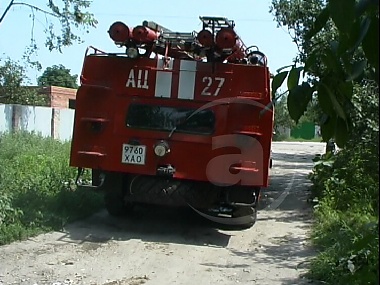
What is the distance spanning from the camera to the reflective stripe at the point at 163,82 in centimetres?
867

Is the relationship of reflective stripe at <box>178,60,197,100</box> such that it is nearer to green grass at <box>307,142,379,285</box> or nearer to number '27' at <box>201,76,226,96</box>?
number '27' at <box>201,76,226,96</box>

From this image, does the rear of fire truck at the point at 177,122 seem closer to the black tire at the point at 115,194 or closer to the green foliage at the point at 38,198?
the black tire at the point at 115,194

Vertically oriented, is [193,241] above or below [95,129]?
below

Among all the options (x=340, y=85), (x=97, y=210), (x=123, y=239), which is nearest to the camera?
(x=340, y=85)

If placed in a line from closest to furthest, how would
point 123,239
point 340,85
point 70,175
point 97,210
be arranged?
point 340,85 → point 123,239 → point 97,210 → point 70,175

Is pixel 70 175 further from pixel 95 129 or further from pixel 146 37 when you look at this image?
pixel 146 37

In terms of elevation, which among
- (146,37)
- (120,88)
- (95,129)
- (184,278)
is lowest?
(184,278)

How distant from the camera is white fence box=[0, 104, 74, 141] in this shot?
22234 mm

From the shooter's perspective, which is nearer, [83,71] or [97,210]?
[83,71]

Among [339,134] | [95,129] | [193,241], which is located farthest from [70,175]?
[339,134]

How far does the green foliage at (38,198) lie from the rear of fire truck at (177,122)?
0.90 m

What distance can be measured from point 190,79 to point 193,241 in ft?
7.55

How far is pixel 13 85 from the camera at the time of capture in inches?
1169

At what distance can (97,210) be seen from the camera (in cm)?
1033
